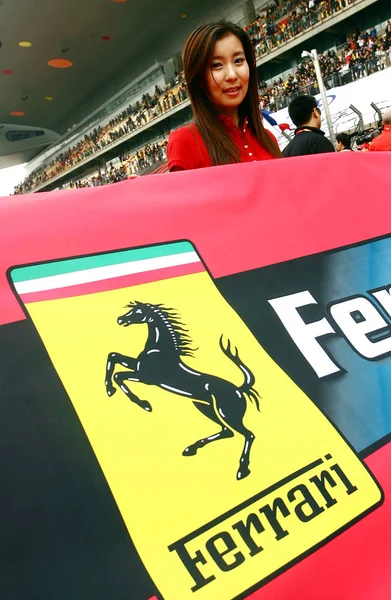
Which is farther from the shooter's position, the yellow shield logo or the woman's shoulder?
the woman's shoulder

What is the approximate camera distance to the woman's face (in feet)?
3.69

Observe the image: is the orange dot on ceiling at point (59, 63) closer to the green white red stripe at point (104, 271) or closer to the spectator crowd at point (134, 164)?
the spectator crowd at point (134, 164)

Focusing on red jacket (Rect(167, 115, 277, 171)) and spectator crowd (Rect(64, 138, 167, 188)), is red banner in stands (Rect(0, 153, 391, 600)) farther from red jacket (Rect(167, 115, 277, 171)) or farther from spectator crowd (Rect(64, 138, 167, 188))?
spectator crowd (Rect(64, 138, 167, 188))

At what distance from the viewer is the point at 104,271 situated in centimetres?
70

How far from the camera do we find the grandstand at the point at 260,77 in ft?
43.7

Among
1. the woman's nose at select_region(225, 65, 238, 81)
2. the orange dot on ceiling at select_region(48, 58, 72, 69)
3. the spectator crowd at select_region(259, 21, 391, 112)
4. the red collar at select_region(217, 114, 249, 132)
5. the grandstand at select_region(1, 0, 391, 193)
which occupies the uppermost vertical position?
the orange dot on ceiling at select_region(48, 58, 72, 69)

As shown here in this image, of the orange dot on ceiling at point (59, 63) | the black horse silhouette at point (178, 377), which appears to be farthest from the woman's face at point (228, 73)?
the orange dot on ceiling at point (59, 63)

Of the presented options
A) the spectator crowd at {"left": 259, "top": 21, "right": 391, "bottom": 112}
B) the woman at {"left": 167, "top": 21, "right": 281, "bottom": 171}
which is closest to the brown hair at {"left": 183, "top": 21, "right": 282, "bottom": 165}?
the woman at {"left": 167, "top": 21, "right": 281, "bottom": 171}

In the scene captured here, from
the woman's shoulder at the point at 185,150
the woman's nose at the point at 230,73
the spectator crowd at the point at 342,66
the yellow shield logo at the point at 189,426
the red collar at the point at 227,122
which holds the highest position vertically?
the spectator crowd at the point at 342,66

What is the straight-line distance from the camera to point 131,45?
864 inches

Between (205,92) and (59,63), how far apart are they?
80.2 feet

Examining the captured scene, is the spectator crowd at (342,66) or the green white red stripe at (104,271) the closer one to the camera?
the green white red stripe at (104,271)

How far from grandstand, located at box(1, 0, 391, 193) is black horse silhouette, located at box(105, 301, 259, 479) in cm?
752

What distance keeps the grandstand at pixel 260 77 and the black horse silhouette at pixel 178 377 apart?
752 centimetres
